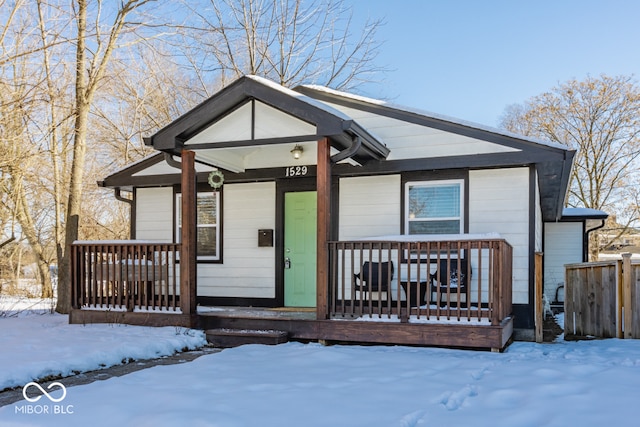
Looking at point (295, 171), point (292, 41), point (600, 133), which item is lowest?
point (295, 171)

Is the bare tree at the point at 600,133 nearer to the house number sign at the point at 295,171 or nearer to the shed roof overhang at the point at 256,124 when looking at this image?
the house number sign at the point at 295,171

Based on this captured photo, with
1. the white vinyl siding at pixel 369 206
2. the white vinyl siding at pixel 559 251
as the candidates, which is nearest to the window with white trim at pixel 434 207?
the white vinyl siding at pixel 369 206

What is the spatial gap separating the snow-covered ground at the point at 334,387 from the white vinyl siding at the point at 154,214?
10.8 feet

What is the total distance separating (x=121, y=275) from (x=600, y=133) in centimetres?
2083

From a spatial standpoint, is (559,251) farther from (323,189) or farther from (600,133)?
(600,133)

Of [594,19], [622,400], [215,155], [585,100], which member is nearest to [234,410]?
[622,400]

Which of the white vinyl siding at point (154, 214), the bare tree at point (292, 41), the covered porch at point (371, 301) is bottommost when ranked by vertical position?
the covered porch at point (371, 301)

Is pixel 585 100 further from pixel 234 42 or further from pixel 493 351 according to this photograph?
pixel 493 351

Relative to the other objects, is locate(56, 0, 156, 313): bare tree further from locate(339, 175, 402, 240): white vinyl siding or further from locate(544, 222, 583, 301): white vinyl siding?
locate(544, 222, 583, 301): white vinyl siding

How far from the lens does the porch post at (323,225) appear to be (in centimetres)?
615

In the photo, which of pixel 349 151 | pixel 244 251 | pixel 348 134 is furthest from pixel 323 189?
pixel 244 251

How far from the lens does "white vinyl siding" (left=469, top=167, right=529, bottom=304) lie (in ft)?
22.7

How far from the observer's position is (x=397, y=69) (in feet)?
59.1

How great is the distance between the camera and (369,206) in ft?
25.3
